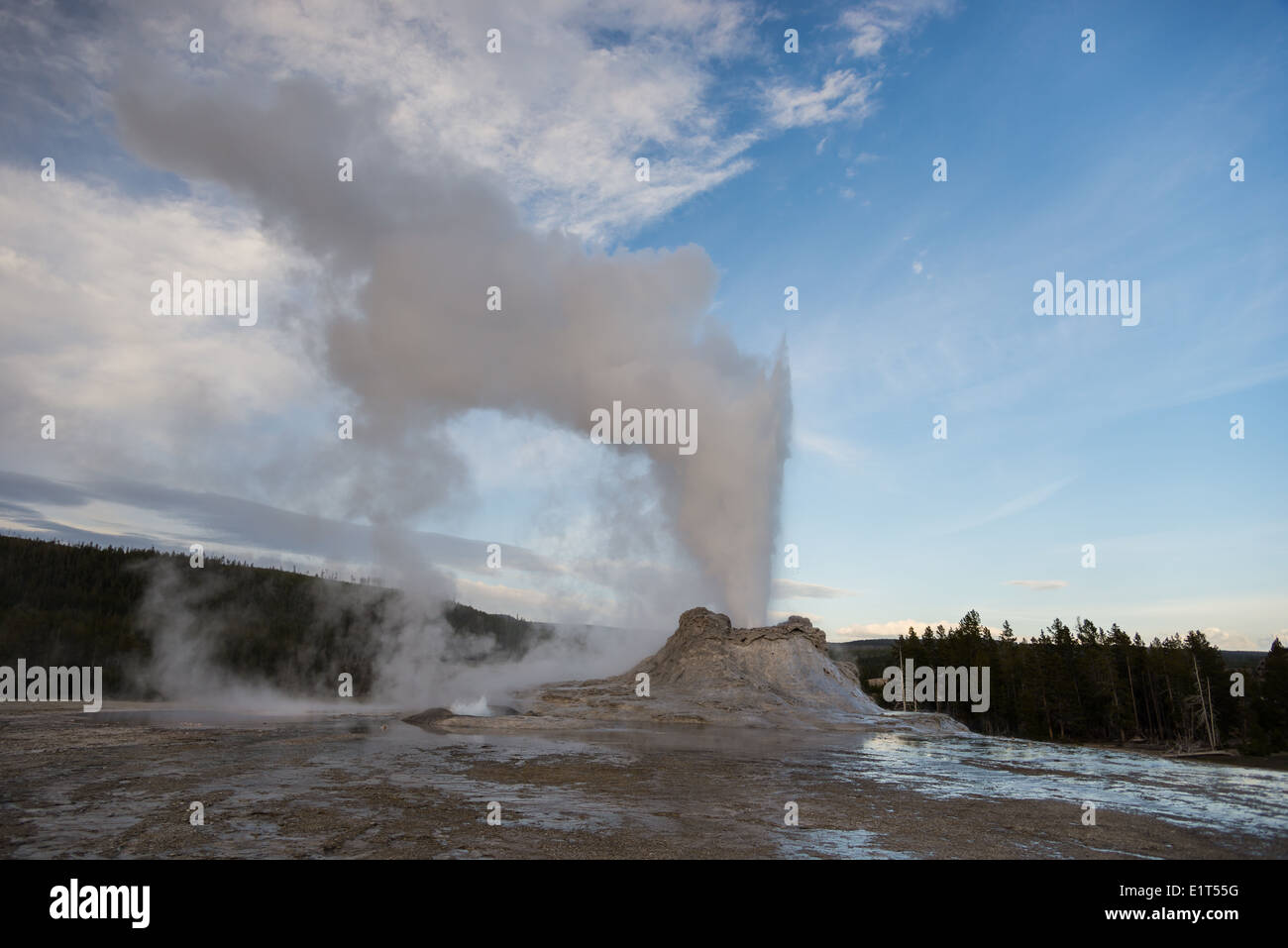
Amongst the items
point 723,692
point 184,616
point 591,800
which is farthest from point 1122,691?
point 184,616

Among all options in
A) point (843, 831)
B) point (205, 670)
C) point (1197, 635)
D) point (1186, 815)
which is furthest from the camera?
point (205, 670)

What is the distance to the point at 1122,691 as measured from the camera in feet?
181

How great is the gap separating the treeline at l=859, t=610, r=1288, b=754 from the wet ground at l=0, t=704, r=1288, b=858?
3155 cm

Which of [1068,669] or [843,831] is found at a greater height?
[843,831]

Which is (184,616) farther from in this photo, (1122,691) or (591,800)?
(1122,691)

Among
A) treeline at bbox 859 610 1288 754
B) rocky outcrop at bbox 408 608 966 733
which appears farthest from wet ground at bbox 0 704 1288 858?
treeline at bbox 859 610 1288 754

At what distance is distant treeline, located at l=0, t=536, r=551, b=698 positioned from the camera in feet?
241

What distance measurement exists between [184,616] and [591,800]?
330 ft

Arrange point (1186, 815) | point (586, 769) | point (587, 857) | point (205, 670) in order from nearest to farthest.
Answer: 1. point (587, 857)
2. point (1186, 815)
3. point (586, 769)
4. point (205, 670)

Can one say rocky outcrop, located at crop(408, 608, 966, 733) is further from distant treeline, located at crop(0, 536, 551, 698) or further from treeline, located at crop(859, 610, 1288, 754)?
distant treeline, located at crop(0, 536, 551, 698)

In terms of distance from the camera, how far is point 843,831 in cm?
1105
